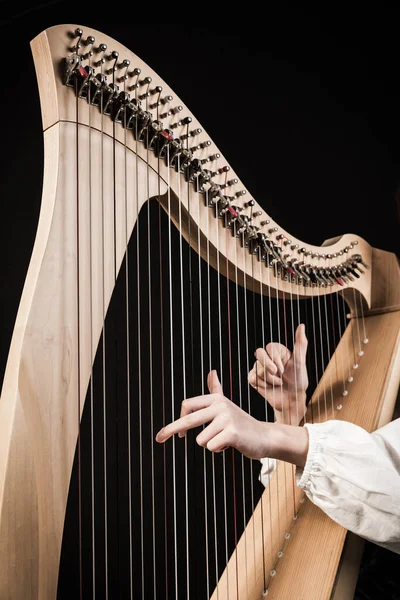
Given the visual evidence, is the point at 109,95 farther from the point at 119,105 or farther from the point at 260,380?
the point at 260,380

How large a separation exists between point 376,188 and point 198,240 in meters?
1.86

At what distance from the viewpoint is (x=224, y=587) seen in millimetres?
1210

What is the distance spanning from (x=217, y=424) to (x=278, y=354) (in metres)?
0.57

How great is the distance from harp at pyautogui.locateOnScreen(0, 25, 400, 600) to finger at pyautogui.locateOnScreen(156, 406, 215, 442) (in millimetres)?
117

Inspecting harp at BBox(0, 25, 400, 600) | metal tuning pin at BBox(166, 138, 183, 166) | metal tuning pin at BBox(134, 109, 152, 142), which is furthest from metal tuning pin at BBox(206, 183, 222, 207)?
metal tuning pin at BBox(134, 109, 152, 142)

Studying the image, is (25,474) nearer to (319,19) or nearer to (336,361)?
(336,361)

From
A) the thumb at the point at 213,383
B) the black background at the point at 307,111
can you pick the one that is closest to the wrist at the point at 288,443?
the thumb at the point at 213,383

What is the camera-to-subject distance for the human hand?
1.48m

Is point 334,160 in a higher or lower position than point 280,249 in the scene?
higher

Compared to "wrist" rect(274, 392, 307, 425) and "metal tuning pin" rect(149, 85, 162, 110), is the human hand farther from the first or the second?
"metal tuning pin" rect(149, 85, 162, 110)

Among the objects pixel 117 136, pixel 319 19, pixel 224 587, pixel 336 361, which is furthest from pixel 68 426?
pixel 319 19

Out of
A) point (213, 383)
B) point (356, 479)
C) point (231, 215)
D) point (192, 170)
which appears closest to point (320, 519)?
point (356, 479)

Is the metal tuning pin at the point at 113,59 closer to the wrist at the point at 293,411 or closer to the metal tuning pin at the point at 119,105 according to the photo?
the metal tuning pin at the point at 119,105

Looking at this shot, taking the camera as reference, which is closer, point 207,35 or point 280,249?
point 280,249
